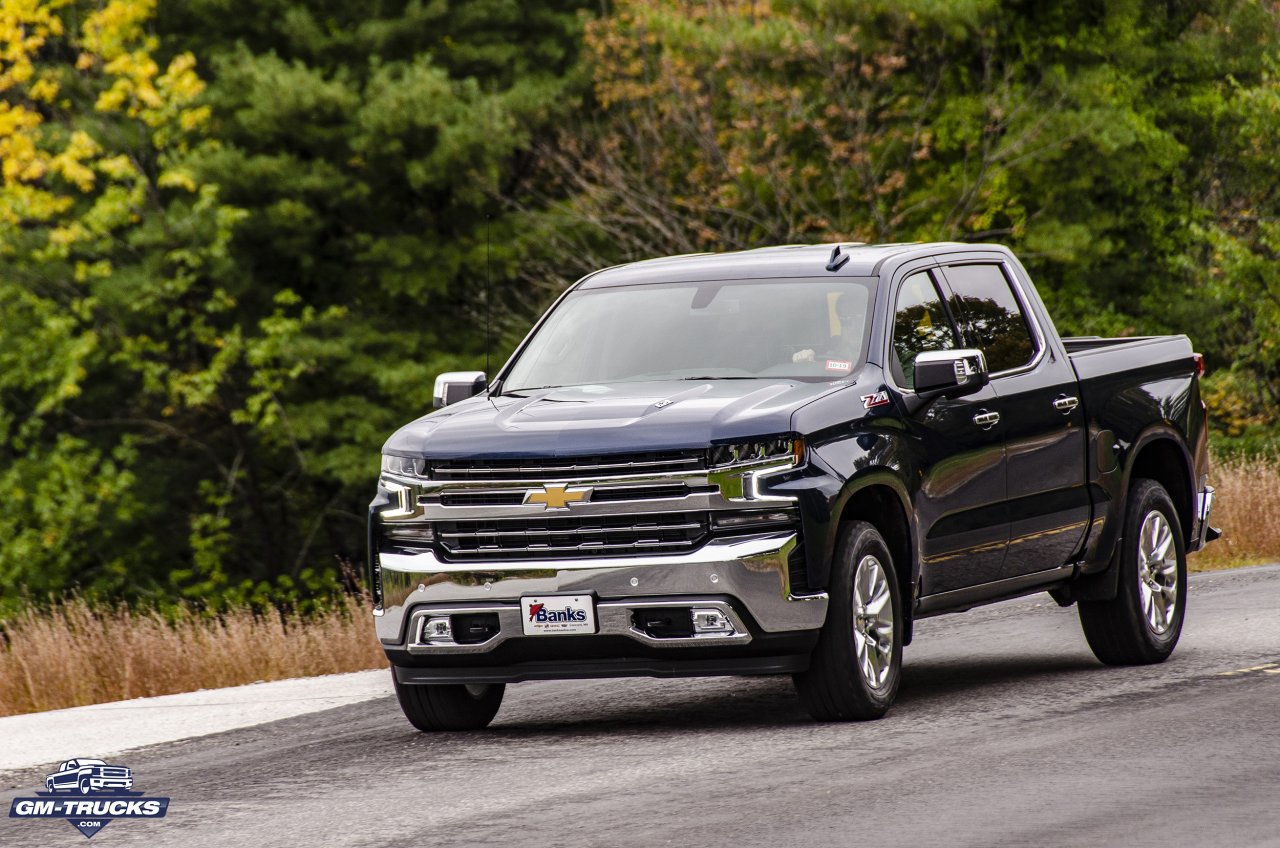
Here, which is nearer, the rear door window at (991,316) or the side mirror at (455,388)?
the side mirror at (455,388)

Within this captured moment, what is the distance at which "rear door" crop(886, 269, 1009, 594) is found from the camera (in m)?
9.09

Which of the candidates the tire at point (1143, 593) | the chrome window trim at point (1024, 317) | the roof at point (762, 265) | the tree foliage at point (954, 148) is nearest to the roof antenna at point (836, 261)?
the roof at point (762, 265)

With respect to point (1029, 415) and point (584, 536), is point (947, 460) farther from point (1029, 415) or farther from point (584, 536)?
point (584, 536)

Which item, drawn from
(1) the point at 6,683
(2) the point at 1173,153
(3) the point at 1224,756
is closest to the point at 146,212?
(2) the point at 1173,153

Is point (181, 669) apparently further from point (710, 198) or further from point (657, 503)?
point (710, 198)

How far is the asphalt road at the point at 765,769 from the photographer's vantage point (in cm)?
659

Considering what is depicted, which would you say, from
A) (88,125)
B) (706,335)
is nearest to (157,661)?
(706,335)

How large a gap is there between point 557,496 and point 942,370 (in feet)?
6.03

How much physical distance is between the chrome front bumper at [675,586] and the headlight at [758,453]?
0.96 feet

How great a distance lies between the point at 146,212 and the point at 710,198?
876 cm

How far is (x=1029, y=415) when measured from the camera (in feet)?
32.4

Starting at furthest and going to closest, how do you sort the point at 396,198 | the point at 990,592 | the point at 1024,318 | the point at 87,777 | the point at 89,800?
1. the point at 396,198
2. the point at 1024,318
3. the point at 990,592
4. the point at 87,777
5. the point at 89,800

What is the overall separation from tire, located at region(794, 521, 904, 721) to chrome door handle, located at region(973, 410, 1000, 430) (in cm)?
103

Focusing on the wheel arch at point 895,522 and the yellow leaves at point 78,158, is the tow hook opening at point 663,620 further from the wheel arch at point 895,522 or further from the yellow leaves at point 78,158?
the yellow leaves at point 78,158
